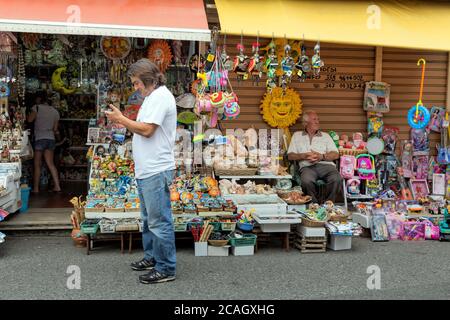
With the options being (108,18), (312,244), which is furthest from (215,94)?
(312,244)

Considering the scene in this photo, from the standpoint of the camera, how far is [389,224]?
670 centimetres

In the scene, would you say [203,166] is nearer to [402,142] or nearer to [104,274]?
[104,274]

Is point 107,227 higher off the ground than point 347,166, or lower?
lower

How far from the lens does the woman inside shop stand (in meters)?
8.76

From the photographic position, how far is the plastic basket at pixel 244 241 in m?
5.78

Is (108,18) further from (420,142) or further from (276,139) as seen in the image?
(420,142)

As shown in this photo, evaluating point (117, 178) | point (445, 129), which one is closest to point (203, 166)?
point (117, 178)

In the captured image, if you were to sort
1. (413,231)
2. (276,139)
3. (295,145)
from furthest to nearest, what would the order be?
(276,139)
(295,145)
(413,231)

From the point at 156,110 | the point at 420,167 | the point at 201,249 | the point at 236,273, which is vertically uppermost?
the point at 156,110

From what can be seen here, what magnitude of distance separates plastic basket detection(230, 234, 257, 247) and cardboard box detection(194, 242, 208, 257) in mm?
281

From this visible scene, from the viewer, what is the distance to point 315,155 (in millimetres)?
7379

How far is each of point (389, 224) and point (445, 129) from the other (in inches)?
89.3

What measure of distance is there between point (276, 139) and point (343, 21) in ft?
6.38

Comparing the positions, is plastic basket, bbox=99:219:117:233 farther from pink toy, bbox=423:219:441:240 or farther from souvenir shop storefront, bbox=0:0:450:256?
pink toy, bbox=423:219:441:240
